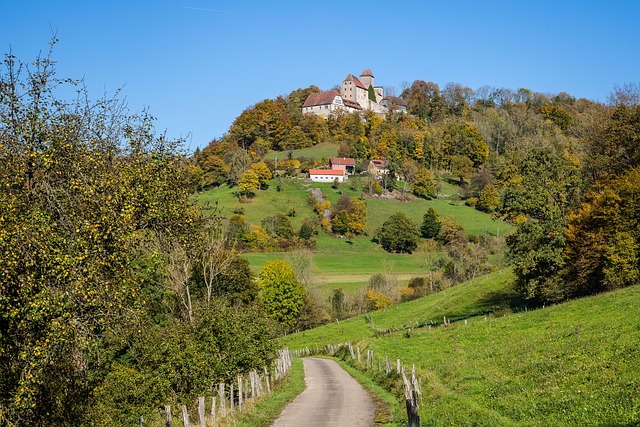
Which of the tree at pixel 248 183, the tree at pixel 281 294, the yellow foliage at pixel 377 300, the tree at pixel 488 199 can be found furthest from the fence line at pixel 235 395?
the tree at pixel 488 199

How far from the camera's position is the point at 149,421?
2680cm

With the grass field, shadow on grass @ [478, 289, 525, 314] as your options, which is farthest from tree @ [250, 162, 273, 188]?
the grass field

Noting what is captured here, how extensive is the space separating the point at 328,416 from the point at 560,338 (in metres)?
14.6

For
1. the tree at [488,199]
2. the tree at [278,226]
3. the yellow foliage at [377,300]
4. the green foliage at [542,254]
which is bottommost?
the yellow foliage at [377,300]

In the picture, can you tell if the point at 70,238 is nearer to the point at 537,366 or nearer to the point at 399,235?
the point at 537,366

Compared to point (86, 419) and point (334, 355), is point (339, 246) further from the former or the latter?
point (86, 419)

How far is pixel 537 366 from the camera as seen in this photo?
84.9ft

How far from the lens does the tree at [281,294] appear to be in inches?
3519

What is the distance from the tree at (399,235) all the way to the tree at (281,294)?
60127 mm

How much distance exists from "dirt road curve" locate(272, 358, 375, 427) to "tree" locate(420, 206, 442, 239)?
116 meters

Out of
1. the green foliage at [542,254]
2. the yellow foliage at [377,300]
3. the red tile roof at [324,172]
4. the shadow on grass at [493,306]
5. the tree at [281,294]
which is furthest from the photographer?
the red tile roof at [324,172]

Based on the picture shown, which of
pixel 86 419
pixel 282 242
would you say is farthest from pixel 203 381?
pixel 282 242

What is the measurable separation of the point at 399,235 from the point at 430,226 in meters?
10.3

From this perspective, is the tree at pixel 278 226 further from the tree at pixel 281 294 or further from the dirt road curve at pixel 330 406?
the dirt road curve at pixel 330 406
